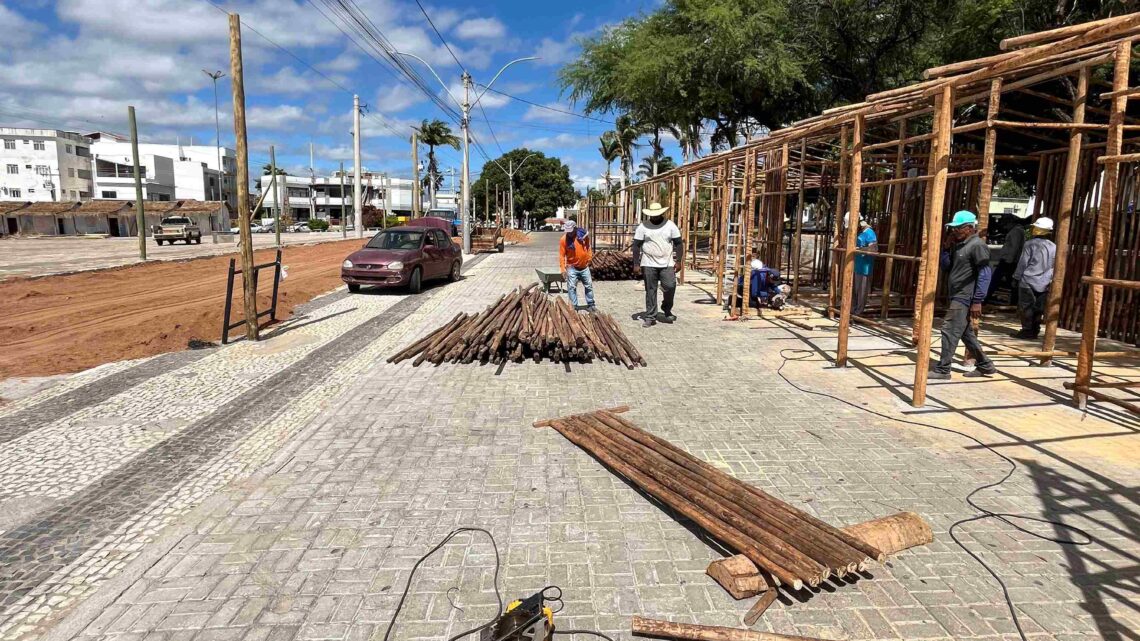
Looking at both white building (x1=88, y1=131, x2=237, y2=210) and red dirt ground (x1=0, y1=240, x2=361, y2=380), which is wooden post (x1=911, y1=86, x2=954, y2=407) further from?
white building (x1=88, y1=131, x2=237, y2=210)

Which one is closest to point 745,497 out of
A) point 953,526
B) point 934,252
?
point 953,526

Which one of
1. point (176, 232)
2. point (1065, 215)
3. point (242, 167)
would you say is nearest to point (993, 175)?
point (1065, 215)

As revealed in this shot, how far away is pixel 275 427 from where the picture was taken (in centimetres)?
570

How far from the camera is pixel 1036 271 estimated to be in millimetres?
8445

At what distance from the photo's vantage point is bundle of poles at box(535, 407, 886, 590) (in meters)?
3.17

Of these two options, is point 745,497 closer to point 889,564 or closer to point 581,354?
point 889,564

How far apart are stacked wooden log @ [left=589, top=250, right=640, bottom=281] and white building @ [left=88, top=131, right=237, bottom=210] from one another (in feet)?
233

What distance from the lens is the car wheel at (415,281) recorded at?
1512 cm

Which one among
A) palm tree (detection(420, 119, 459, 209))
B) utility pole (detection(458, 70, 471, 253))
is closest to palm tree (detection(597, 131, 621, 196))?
palm tree (detection(420, 119, 459, 209))

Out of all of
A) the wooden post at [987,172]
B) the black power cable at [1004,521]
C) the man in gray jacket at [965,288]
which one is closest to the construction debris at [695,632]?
the black power cable at [1004,521]

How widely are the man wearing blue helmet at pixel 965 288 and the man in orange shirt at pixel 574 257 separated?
5911 millimetres

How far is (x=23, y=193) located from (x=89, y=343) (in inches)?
3485

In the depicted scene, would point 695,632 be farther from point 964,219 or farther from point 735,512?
point 964,219

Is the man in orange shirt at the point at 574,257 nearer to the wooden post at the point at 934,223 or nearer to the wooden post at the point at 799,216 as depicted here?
the wooden post at the point at 799,216
